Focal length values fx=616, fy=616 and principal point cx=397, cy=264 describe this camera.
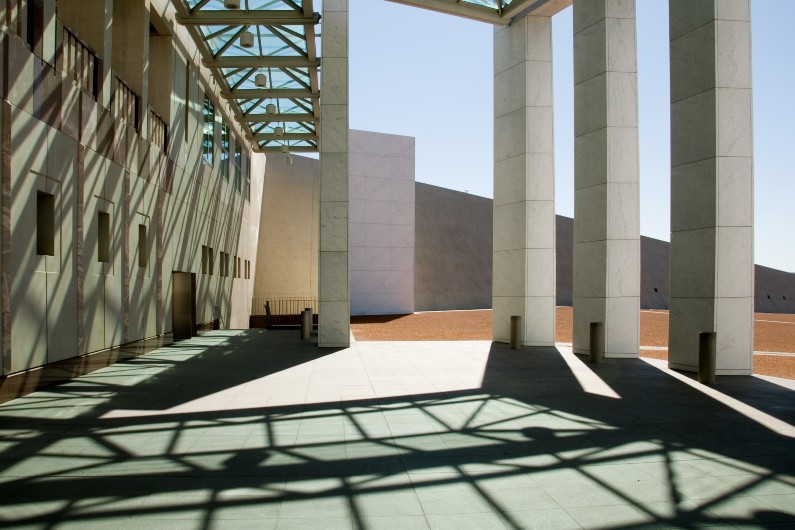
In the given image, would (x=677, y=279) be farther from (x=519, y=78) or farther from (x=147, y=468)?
(x=147, y=468)

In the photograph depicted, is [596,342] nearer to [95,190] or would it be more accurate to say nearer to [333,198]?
[333,198]

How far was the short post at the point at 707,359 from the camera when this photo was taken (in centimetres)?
1159

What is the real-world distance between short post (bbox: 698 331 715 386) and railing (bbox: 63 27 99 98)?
12772mm

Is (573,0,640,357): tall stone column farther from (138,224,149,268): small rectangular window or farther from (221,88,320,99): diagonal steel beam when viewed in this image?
(221,88,320,99): diagonal steel beam

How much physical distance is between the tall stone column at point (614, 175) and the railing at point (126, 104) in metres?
11.9

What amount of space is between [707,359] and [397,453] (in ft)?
25.5

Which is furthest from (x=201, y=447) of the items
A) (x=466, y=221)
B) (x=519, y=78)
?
(x=466, y=221)

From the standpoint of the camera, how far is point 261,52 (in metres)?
22.7

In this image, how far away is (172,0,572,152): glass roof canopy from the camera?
1873cm

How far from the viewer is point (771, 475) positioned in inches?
230

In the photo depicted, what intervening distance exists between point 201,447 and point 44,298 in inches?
206

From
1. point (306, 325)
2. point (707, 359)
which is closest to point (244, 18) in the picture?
point (306, 325)

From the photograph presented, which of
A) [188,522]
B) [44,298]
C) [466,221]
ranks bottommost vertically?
[188,522]

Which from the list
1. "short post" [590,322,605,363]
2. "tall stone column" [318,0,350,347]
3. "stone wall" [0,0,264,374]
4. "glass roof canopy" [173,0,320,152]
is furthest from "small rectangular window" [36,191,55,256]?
"short post" [590,322,605,363]
